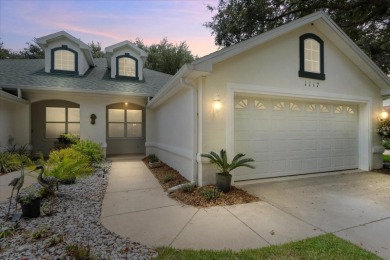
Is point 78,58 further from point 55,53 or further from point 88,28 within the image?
point 88,28

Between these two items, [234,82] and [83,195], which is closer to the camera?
[83,195]

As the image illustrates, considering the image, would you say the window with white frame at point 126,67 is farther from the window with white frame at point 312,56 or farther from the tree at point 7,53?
the tree at point 7,53

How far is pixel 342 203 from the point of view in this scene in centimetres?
454

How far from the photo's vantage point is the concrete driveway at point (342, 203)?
3.23m

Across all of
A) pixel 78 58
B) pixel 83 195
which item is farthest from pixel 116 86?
pixel 83 195

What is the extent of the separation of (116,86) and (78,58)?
108 inches

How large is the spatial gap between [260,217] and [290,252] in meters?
1.12

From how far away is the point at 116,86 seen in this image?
10773mm

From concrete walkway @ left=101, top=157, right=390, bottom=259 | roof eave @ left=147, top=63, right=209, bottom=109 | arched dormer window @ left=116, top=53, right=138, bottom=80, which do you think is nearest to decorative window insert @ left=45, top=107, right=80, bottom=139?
arched dormer window @ left=116, top=53, right=138, bottom=80

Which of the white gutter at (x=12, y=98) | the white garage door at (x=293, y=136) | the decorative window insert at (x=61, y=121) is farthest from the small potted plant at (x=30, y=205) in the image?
the decorative window insert at (x=61, y=121)

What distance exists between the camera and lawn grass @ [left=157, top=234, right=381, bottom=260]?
8.45 ft

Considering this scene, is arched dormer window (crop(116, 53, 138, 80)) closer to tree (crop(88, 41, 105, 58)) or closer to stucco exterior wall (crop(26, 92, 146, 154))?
stucco exterior wall (crop(26, 92, 146, 154))

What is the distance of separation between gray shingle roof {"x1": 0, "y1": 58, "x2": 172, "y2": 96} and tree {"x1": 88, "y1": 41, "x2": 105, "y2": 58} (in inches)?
491

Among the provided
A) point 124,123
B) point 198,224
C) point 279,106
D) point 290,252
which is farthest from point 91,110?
point 290,252
